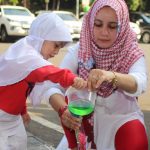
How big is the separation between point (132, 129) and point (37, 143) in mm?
2297

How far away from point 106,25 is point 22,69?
2.02ft

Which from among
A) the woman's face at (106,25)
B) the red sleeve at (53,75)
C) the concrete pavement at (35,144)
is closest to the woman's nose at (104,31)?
the woman's face at (106,25)

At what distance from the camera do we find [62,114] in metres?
3.11

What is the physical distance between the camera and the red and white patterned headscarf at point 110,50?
10.6ft

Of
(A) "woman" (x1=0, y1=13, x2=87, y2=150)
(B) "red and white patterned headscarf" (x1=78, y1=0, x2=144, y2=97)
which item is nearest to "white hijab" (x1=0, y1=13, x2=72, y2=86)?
(A) "woman" (x1=0, y1=13, x2=87, y2=150)

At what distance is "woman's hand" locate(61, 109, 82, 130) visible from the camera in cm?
289

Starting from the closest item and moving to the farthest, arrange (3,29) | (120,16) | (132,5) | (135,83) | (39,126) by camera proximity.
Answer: (135,83), (120,16), (39,126), (3,29), (132,5)

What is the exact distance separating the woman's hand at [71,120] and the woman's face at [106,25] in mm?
568

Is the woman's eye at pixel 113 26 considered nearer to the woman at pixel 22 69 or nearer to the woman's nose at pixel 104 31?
the woman's nose at pixel 104 31

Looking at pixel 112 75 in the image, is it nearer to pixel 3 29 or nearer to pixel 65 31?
pixel 65 31

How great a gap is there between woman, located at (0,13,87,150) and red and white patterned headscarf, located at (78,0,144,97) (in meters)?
0.15

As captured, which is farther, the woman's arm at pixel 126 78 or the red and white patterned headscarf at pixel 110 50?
the red and white patterned headscarf at pixel 110 50

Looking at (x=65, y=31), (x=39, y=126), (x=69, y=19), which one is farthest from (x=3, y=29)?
(x=65, y=31)

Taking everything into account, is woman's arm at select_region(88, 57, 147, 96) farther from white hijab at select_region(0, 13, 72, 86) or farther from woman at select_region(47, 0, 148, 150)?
white hijab at select_region(0, 13, 72, 86)
